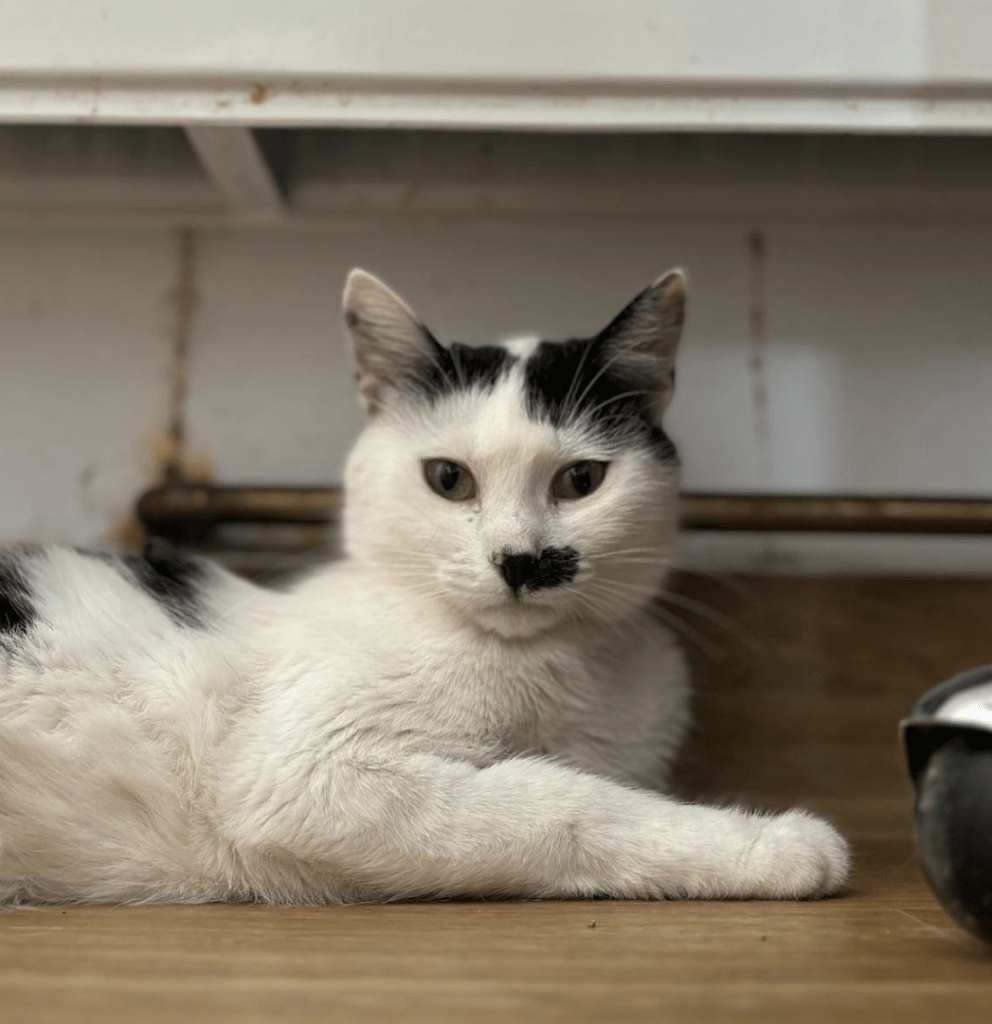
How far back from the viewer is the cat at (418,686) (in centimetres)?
107

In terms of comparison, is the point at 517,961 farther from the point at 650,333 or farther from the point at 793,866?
the point at 650,333

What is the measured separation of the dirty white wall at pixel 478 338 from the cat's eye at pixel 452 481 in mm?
536

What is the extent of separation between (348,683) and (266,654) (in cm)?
13

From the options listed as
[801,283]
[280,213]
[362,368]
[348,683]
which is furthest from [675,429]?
[348,683]

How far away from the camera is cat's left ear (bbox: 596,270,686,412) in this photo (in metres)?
1.29

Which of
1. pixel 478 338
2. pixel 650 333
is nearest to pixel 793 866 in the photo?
pixel 650 333

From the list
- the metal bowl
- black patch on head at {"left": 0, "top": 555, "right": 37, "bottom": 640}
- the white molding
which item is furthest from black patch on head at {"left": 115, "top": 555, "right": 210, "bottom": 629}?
the metal bowl

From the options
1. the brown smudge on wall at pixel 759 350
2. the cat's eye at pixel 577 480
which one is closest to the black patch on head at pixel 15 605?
the cat's eye at pixel 577 480

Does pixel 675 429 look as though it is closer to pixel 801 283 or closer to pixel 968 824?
pixel 801 283

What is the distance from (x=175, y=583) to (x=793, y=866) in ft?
2.55

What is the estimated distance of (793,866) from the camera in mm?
1038

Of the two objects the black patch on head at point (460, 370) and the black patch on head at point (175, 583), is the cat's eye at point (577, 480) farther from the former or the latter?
the black patch on head at point (175, 583)

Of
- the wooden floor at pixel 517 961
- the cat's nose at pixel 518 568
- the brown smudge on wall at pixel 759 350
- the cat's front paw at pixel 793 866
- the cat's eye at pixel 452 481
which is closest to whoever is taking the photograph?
the wooden floor at pixel 517 961

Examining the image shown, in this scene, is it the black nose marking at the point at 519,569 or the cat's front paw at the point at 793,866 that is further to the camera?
the black nose marking at the point at 519,569
